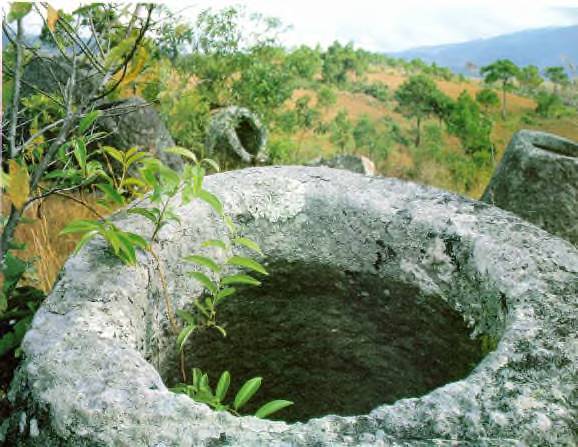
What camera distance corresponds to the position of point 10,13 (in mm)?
1287

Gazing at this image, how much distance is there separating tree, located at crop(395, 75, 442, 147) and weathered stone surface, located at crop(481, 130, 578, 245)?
988 inches

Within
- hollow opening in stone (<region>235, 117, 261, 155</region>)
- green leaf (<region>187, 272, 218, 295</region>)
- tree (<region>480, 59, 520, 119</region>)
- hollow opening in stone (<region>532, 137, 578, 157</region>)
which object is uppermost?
tree (<region>480, 59, 520, 119</region>)

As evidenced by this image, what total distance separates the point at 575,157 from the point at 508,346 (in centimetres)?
201

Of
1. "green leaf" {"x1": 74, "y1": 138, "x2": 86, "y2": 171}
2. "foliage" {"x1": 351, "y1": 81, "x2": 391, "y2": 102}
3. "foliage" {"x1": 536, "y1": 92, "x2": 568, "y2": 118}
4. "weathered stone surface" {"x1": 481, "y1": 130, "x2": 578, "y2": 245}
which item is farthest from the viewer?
"foliage" {"x1": 351, "y1": 81, "x2": 391, "y2": 102}

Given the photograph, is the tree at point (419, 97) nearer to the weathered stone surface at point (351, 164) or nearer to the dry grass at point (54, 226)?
the weathered stone surface at point (351, 164)

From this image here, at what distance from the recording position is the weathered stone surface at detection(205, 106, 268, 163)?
23.8ft

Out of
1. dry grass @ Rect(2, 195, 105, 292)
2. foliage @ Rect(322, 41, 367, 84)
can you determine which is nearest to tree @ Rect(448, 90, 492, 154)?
foliage @ Rect(322, 41, 367, 84)

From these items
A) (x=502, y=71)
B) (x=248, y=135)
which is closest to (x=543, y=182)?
(x=248, y=135)

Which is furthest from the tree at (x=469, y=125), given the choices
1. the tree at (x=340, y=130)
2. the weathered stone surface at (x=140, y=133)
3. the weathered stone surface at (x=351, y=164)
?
the weathered stone surface at (x=140, y=133)

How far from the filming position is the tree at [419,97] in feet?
91.0

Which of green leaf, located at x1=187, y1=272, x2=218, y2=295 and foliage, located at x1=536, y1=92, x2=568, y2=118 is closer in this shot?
green leaf, located at x1=187, y1=272, x2=218, y2=295

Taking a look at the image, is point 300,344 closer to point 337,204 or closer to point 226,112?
point 337,204

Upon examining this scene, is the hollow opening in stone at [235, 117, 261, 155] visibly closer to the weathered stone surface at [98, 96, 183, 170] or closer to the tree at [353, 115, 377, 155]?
the weathered stone surface at [98, 96, 183, 170]

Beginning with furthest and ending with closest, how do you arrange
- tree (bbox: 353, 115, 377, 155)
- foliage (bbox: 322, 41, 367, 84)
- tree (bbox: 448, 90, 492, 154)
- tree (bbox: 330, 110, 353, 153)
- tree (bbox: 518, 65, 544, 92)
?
foliage (bbox: 322, 41, 367, 84)
tree (bbox: 518, 65, 544, 92)
tree (bbox: 353, 115, 377, 155)
tree (bbox: 448, 90, 492, 154)
tree (bbox: 330, 110, 353, 153)
